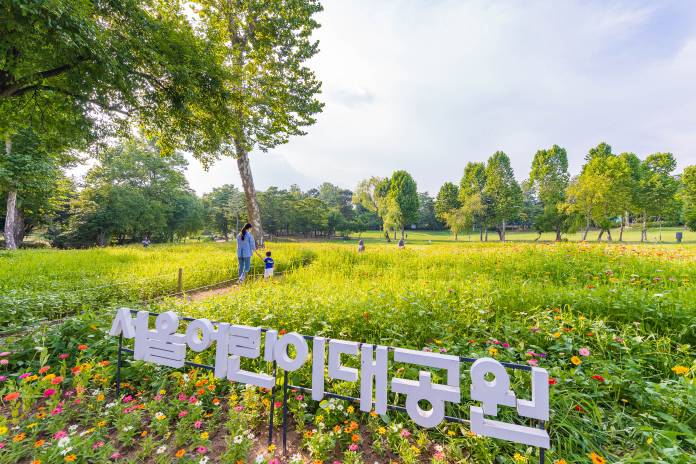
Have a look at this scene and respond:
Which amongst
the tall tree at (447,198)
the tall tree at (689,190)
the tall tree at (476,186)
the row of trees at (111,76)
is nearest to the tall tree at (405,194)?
the tall tree at (447,198)

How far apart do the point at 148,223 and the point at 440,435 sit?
3375 centimetres

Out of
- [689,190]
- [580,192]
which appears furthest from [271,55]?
[689,190]

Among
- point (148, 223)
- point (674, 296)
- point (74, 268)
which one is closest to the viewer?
point (674, 296)

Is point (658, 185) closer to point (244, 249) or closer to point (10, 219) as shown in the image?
point (244, 249)

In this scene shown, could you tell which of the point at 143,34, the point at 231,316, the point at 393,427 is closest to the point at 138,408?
the point at 231,316

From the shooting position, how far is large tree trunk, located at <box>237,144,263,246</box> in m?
15.1

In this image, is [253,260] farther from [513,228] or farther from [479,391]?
[513,228]

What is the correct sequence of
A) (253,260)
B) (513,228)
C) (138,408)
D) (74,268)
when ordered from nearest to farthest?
(138,408) < (74,268) < (253,260) < (513,228)

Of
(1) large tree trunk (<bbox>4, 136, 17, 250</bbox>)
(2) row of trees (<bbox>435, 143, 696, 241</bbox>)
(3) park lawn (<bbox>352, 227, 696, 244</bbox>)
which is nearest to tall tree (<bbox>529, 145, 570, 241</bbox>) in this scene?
(2) row of trees (<bbox>435, 143, 696, 241</bbox>)

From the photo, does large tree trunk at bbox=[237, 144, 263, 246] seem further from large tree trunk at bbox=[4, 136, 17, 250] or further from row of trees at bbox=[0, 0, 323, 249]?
large tree trunk at bbox=[4, 136, 17, 250]

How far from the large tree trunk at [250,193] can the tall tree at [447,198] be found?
37923 mm

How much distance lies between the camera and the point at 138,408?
2.53 m

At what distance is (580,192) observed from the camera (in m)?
28.5

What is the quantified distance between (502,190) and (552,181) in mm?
6035
